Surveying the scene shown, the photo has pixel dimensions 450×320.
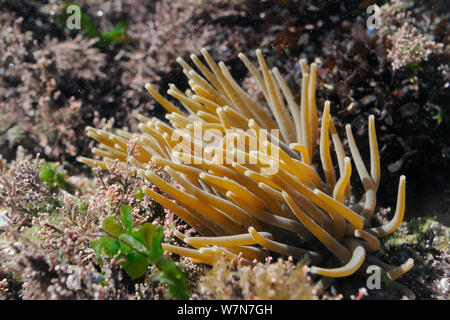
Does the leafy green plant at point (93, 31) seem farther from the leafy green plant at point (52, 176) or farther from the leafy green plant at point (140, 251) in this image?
the leafy green plant at point (140, 251)

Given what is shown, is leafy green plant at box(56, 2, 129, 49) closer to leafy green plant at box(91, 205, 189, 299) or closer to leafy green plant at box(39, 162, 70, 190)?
leafy green plant at box(39, 162, 70, 190)

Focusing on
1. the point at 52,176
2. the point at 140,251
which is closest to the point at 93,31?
the point at 52,176

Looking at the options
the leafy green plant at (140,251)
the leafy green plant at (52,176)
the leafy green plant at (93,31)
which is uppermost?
the leafy green plant at (93,31)

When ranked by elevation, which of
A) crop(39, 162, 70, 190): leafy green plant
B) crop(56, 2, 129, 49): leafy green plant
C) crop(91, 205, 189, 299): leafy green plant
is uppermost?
crop(56, 2, 129, 49): leafy green plant

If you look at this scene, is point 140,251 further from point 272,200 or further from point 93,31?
point 93,31

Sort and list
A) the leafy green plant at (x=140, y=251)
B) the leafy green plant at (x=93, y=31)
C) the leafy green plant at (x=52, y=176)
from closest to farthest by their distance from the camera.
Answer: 1. the leafy green plant at (x=140, y=251)
2. the leafy green plant at (x=52, y=176)
3. the leafy green plant at (x=93, y=31)

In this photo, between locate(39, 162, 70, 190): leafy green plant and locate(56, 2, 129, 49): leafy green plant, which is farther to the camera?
locate(56, 2, 129, 49): leafy green plant

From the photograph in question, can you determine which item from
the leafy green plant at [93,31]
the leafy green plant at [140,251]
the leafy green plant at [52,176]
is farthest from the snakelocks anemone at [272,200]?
the leafy green plant at [93,31]

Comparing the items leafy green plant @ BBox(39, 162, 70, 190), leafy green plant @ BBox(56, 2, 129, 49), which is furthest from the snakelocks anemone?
leafy green plant @ BBox(56, 2, 129, 49)

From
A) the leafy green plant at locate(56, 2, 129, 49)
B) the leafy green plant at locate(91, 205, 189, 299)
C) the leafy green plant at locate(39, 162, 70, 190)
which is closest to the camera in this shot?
the leafy green plant at locate(91, 205, 189, 299)

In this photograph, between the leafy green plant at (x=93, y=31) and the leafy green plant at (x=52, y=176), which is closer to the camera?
the leafy green plant at (x=52, y=176)
